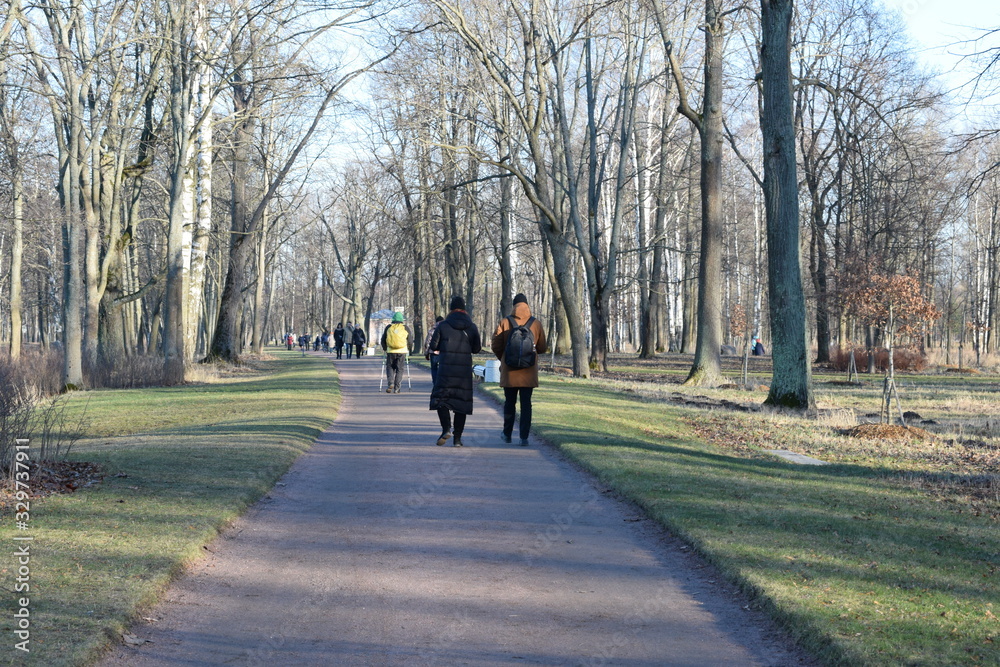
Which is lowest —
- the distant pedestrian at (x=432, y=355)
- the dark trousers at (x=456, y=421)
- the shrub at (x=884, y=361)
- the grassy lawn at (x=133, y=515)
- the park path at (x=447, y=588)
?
the park path at (x=447, y=588)

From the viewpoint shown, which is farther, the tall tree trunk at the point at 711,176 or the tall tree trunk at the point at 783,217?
the tall tree trunk at the point at 711,176

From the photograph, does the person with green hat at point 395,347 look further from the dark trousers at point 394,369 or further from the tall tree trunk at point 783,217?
the tall tree trunk at point 783,217

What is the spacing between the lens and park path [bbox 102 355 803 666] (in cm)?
530

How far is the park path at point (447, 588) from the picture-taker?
530 cm

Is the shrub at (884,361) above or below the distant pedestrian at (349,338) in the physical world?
below

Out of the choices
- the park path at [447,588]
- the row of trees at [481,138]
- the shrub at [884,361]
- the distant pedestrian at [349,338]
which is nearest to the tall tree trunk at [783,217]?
the row of trees at [481,138]

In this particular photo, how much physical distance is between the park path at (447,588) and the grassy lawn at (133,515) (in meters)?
0.21

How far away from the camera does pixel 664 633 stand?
568 centimetres

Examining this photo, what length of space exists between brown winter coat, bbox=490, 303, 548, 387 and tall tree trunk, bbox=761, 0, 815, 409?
747 cm

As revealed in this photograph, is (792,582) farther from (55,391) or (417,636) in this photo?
(55,391)

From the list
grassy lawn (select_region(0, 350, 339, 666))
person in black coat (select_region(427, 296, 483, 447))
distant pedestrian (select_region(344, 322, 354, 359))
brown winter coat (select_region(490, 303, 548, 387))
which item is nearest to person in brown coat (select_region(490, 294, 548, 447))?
brown winter coat (select_region(490, 303, 548, 387))

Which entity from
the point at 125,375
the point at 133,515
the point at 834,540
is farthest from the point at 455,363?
the point at 125,375

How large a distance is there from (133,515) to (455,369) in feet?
20.1

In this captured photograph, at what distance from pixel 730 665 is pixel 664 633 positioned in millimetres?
598
